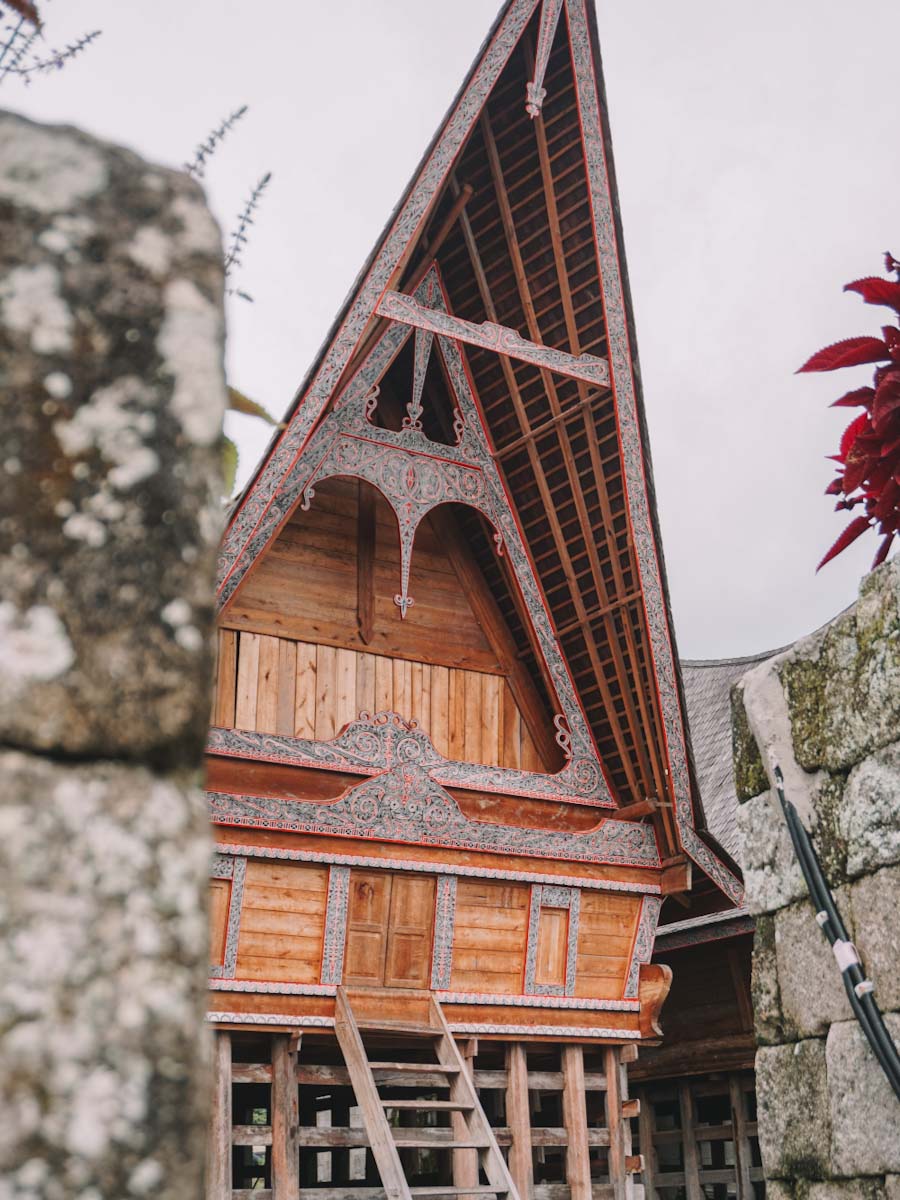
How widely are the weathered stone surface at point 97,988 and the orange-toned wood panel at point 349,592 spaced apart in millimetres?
7467

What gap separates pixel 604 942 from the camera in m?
9.30

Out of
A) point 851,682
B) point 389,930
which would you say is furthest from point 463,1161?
point 851,682

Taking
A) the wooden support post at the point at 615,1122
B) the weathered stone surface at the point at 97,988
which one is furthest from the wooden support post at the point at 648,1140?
the weathered stone surface at the point at 97,988

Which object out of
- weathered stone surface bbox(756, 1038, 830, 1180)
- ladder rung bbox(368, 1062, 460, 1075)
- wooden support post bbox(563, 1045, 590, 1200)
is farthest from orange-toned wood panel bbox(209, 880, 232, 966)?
weathered stone surface bbox(756, 1038, 830, 1180)

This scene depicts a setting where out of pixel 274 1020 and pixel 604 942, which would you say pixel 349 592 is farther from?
pixel 604 942

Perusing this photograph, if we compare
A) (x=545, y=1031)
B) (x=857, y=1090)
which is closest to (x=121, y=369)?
(x=857, y=1090)

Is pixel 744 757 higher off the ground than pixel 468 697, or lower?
lower

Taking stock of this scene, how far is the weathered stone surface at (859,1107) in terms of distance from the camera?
10.1 feet

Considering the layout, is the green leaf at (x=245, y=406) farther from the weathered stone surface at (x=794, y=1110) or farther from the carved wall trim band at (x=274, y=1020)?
the carved wall trim band at (x=274, y=1020)

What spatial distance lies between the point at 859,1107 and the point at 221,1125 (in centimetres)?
527

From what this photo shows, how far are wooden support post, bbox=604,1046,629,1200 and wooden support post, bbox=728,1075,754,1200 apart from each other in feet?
10.6

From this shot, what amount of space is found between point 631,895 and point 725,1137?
4233 mm

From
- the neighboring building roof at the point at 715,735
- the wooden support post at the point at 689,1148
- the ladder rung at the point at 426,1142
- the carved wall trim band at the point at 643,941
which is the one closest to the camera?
the ladder rung at the point at 426,1142

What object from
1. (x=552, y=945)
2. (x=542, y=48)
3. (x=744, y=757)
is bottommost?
(x=744, y=757)
